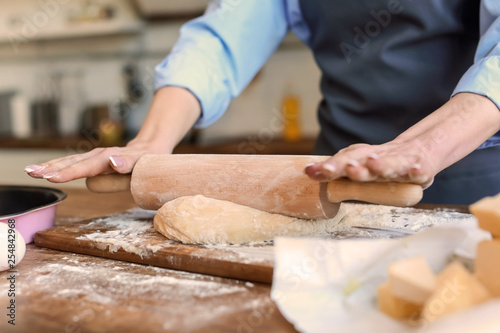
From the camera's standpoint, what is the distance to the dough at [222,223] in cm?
79

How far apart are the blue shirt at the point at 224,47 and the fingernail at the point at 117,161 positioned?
0.98ft

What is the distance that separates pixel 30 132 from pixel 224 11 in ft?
8.55

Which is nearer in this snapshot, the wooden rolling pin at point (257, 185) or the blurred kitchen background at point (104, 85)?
the wooden rolling pin at point (257, 185)

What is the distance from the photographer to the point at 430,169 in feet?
2.27

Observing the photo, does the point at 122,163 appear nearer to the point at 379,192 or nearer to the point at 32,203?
the point at 32,203

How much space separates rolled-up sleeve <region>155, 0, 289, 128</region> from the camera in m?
1.22

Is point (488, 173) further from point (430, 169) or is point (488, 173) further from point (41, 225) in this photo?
point (41, 225)

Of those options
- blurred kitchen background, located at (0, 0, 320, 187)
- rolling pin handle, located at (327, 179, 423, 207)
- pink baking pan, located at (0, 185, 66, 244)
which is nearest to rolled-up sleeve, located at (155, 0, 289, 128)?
pink baking pan, located at (0, 185, 66, 244)

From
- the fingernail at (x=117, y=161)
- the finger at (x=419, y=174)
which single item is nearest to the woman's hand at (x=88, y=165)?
the fingernail at (x=117, y=161)

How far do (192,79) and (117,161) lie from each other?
0.34 m

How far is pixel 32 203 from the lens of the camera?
102cm

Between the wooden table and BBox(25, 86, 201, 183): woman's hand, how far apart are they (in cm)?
23

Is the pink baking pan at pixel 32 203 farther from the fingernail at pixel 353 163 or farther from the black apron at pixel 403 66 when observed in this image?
the black apron at pixel 403 66

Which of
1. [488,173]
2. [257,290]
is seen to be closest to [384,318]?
[257,290]
